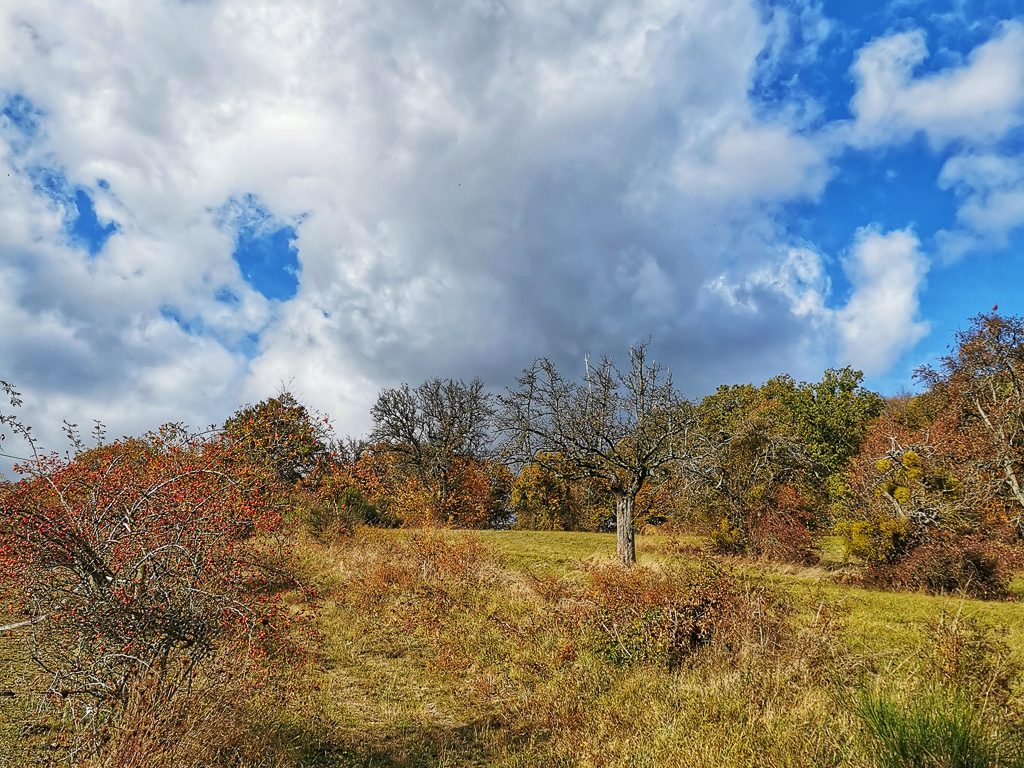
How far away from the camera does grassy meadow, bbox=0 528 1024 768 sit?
4.89m

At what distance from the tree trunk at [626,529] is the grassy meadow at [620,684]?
2.16m

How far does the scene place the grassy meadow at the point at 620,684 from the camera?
489 centimetres

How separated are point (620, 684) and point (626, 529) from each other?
27.5 ft

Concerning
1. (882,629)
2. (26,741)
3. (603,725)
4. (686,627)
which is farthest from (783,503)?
(26,741)

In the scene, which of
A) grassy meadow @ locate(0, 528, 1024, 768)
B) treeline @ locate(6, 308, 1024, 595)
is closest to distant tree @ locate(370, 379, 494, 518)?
treeline @ locate(6, 308, 1024, 595)

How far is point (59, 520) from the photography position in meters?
5.05

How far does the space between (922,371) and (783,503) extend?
36.6ft

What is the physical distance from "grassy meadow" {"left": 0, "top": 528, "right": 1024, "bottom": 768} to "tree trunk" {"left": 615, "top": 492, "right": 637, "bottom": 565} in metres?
2.16

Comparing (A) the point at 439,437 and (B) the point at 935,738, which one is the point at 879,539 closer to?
(B) the point at 935,738

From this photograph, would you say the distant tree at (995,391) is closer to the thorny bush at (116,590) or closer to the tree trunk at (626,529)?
the tree trunk at (626,529)

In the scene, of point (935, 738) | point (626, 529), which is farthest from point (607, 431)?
point (935, 738)

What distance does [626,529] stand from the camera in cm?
1608

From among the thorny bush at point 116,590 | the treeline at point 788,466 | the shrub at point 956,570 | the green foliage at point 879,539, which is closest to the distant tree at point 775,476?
the treeline at point 788,466

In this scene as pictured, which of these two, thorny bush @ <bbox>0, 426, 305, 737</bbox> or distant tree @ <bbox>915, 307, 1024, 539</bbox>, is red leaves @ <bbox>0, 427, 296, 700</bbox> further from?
distant tree @ <bbox>915, 307, 1024, 539</bbox>
